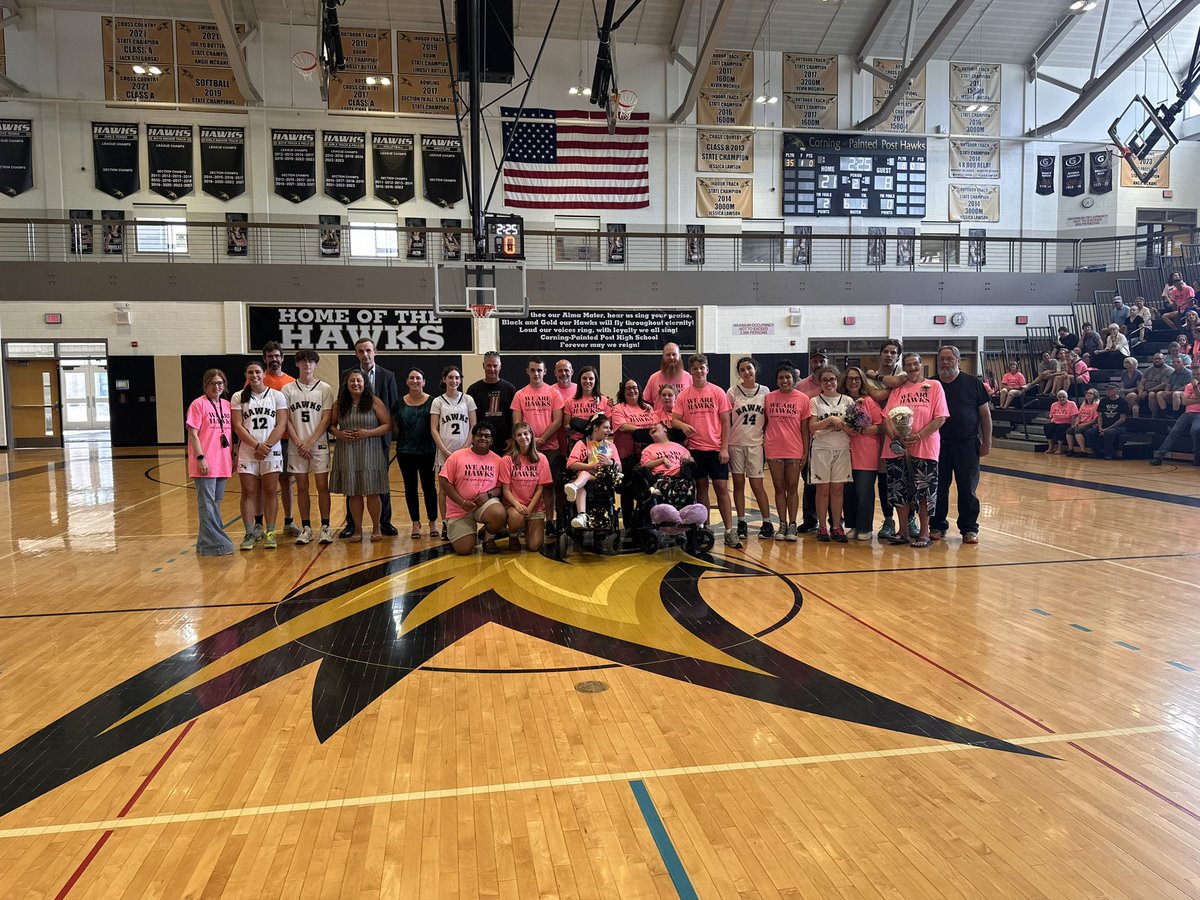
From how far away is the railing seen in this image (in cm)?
1659

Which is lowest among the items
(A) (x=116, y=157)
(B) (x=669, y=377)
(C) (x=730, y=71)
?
(B) (x=669, y=377)

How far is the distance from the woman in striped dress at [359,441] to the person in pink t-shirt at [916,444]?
444 centimetres

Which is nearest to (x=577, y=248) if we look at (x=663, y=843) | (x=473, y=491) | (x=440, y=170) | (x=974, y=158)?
(x=440, y=170)

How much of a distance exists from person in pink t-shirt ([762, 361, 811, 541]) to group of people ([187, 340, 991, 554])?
0.5 inches

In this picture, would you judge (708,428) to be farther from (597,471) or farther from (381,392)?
(381,392)

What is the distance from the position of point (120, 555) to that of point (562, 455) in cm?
394

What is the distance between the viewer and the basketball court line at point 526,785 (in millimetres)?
A: 2662

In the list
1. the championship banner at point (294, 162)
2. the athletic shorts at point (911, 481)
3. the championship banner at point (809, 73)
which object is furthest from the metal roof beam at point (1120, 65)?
the championship banner at point (294, 162)

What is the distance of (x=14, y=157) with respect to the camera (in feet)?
55.2

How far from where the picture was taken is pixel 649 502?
21.3 ft

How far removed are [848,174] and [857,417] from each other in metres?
15.2

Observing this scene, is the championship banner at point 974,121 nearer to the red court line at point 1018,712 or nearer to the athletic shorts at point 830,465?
the athletic shorts at point 830,465

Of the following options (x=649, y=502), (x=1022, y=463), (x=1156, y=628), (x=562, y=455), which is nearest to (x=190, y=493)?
(x=562, y=455)

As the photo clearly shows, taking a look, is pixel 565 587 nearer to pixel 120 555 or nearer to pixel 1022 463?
pixel 120 555
